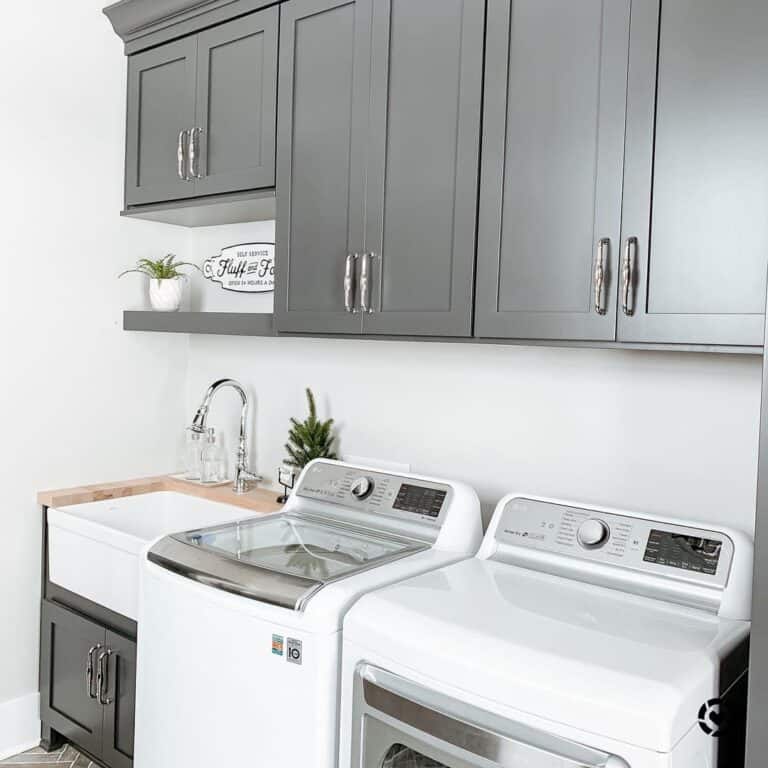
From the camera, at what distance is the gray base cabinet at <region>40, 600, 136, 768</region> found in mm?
2273

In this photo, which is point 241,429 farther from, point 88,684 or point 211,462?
point 88,684

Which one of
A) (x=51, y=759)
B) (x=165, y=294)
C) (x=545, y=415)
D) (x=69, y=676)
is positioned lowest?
(x=51, y=759)

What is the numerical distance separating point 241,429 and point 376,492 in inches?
32.0

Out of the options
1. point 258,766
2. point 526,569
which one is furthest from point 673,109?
point 258,766

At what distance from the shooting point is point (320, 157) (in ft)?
6.89

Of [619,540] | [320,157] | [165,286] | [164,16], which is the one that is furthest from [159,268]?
[619,540]

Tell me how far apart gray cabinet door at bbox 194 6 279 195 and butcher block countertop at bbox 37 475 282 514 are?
0.99 meters

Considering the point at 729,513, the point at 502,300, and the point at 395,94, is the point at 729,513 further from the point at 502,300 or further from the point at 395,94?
the point at 395,94

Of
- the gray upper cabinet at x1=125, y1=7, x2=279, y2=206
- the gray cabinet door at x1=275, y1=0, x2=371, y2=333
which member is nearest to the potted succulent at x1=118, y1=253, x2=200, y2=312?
the gray upper cabinet at x1=125, y1=7, x2=279, y2=206

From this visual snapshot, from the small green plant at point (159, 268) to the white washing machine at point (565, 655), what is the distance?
1617 mm

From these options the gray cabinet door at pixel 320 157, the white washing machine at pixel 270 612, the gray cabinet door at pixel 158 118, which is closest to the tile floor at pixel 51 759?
the white washing machine at pixel 270 612

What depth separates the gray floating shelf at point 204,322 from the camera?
2.32 meters

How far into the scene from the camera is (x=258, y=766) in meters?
1.60

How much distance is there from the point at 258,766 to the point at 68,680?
1192 mm
